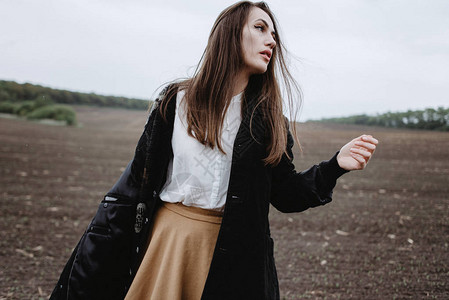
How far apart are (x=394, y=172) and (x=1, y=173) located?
1147cm

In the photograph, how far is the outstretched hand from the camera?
4.62 feet

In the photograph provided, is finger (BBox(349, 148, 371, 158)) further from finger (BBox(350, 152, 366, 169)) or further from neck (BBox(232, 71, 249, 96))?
neck (BBox(232, 71, 249, 96))

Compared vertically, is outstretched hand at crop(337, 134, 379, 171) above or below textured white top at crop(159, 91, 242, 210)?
above

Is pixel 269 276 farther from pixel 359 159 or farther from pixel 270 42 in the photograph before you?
pixel 270 42

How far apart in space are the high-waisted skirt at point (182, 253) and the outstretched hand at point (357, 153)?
0.54 meters

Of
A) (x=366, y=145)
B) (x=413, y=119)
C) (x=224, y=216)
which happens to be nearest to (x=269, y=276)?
(x=224, y=216)

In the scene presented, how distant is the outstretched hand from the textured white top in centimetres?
46

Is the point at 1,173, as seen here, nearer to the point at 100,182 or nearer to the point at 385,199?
the point at 100,182

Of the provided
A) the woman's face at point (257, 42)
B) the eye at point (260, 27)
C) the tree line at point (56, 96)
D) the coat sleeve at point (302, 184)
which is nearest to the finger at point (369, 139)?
the coat sleeve at point (302, 184)

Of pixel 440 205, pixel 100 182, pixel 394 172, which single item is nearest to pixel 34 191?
pixel 100 182

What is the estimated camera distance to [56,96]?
36312mm

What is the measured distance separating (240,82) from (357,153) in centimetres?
61

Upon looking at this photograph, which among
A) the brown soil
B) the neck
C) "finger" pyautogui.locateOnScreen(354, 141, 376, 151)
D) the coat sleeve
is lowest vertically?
the brown soil

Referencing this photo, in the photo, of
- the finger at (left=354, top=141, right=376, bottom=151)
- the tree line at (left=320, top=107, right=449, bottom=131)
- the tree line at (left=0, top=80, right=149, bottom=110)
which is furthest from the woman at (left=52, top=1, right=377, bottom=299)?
the tree line at (left=0, top=80, right=149, bottom=110)
